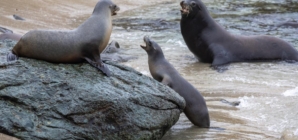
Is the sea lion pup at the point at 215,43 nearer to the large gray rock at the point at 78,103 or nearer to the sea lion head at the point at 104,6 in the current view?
the sea lion head at the point at 104,6

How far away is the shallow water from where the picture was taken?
5012 mm

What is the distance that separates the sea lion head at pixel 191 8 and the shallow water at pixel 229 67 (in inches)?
30.9

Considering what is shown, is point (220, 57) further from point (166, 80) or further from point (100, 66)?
point (100, 66)

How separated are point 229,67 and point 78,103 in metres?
4.44

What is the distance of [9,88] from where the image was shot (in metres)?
3.98

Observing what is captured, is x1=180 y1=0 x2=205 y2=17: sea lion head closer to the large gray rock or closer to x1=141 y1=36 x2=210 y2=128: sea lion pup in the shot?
x1=141 y1=36 x2=210 y2=128: sea lion pup

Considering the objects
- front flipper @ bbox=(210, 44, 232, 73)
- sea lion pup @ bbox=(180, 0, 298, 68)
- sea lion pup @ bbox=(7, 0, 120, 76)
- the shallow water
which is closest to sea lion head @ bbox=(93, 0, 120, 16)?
sea lion pup @ bbox=(7, 0, 120, 76)

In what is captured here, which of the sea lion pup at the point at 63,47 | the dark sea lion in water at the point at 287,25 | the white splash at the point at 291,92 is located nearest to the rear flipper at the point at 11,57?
the sea lion pup at the point at 63,47

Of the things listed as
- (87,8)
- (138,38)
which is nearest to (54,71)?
(138,38)

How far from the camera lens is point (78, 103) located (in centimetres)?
398

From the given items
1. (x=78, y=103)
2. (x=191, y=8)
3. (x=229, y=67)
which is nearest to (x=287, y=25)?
(x=191, y=8)

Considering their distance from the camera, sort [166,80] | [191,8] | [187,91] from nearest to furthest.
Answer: [187,91]
[166,80]
[191,8]

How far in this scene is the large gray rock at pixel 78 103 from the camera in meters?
A: 3.82

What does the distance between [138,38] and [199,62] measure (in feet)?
9.30
